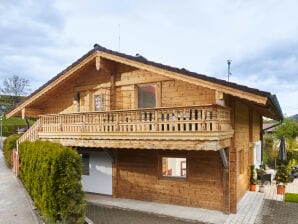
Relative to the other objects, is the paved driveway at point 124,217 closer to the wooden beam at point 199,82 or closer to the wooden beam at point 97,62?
the wooden beam at point 199,82

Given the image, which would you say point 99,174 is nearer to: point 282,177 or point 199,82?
point 199,82

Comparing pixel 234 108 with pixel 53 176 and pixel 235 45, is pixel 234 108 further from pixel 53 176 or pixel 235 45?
pixel 235 45

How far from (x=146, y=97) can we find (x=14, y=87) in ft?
207

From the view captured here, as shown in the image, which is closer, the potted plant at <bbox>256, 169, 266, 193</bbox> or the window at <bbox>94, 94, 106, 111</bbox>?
the window at <bbox>94, 94, 106, 111</bbox>

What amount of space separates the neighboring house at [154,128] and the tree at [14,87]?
56926mm

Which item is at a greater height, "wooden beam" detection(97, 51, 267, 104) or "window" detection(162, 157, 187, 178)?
"wooden beam" detection(97, 51, 267, 104)

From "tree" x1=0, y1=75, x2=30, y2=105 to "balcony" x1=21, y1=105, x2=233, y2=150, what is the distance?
199ft

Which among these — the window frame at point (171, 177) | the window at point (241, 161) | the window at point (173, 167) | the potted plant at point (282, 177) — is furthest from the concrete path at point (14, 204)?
the potted plant at point (282, 177)

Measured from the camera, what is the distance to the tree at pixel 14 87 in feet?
218

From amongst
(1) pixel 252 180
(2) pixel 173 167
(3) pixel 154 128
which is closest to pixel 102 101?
(3) pixel 154 128

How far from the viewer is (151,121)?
32.7 feet

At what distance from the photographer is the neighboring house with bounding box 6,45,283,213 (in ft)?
31.1

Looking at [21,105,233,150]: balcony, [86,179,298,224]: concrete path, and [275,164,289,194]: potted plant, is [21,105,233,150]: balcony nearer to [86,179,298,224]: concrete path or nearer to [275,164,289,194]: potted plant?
[86,179,298,224]: concrete path

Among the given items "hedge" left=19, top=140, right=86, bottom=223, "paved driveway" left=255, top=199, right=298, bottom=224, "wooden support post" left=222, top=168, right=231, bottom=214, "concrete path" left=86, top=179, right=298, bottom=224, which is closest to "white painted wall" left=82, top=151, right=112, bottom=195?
"concrete path" left=86, top=179, right=298, bottom=224
